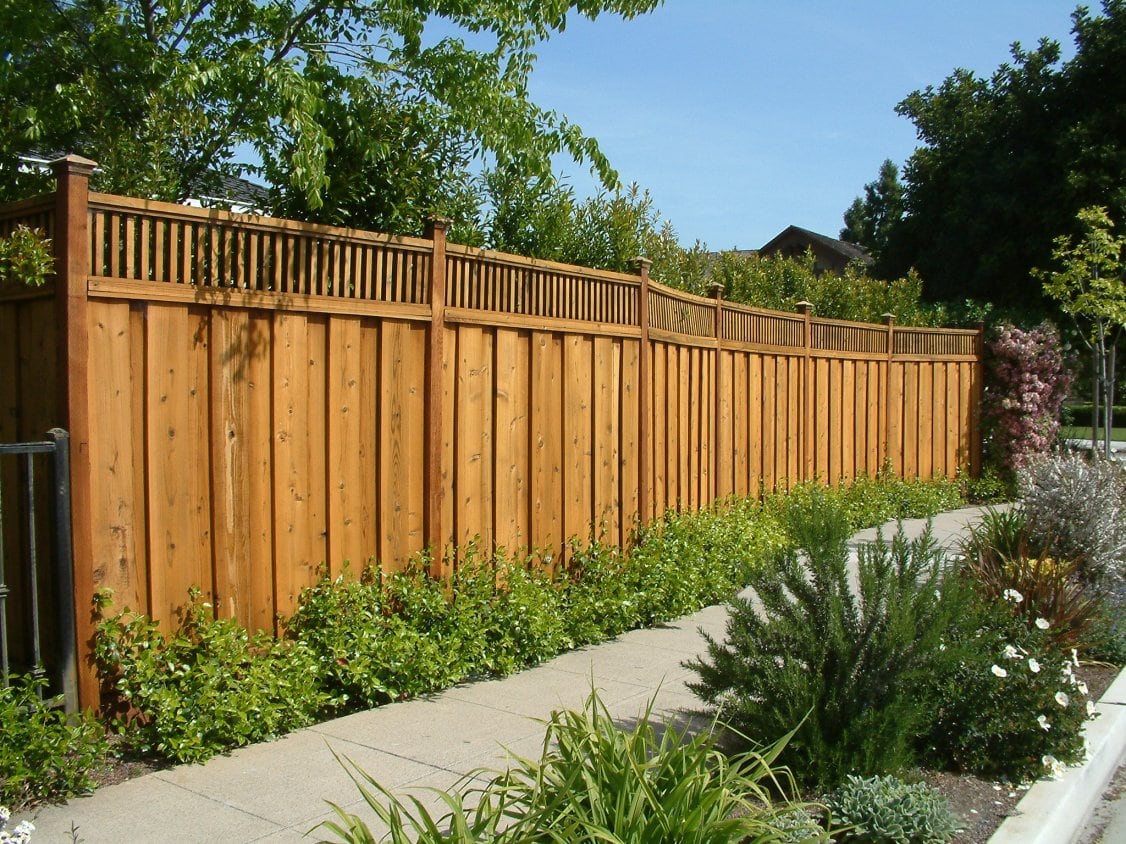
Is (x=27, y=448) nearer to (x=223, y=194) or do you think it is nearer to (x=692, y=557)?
(x=223, y=194)

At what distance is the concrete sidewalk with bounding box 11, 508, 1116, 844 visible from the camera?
4059 mm

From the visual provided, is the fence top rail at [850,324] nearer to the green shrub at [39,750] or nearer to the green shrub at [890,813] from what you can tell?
the green shrub at [890,813]

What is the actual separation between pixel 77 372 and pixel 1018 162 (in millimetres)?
22597

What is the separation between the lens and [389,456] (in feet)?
19.8

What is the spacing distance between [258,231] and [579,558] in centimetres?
326

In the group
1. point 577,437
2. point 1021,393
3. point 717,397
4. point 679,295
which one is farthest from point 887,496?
point 577,437

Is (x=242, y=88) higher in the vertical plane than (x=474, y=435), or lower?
higher

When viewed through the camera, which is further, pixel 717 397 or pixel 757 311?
pixel 757 311

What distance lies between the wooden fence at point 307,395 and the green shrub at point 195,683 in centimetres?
12

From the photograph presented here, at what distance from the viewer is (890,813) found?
4.00 m

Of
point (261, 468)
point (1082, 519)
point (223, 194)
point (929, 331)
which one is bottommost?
point (1082, 519)

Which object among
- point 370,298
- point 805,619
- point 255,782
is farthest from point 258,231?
point 805,619

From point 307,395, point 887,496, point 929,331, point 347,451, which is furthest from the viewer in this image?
point 929,331

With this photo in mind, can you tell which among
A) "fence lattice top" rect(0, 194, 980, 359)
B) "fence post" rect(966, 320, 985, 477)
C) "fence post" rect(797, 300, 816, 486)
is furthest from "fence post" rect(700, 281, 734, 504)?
"fence post" rect(966, 320, 985, 477)
